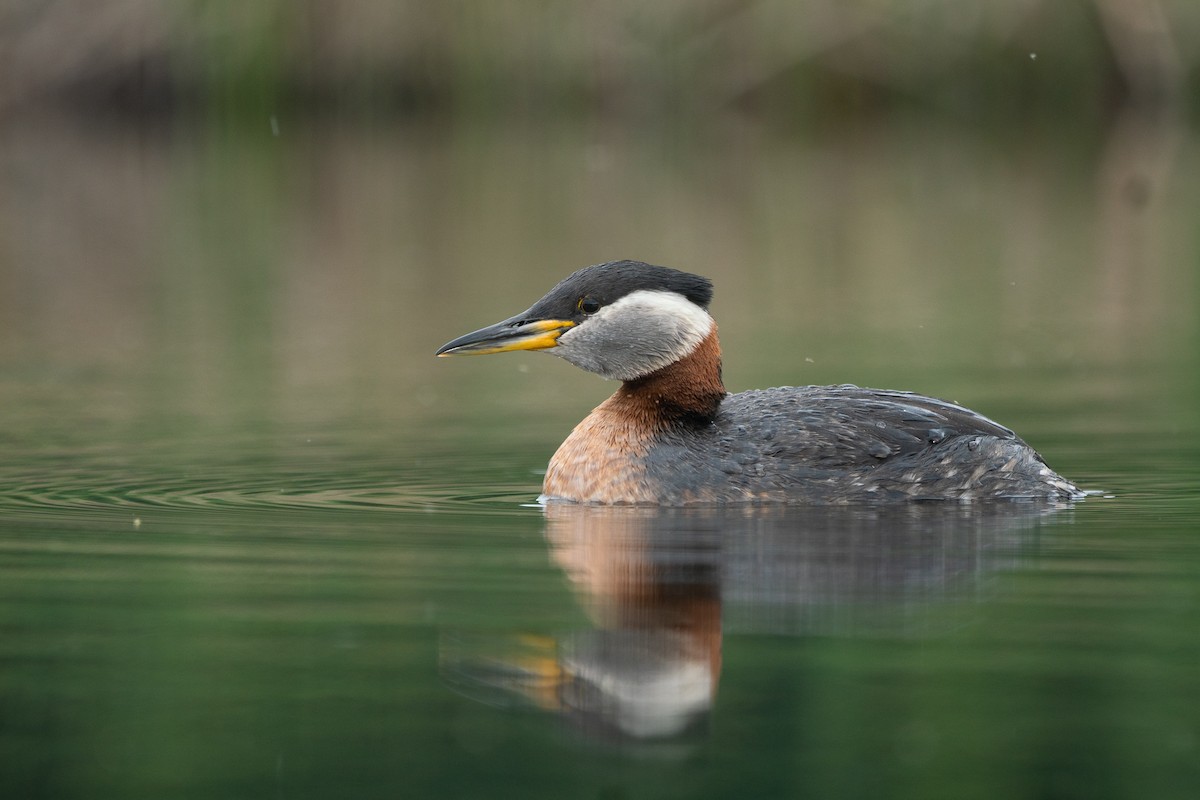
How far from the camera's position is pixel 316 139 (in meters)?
34.0

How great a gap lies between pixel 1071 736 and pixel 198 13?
969 inches

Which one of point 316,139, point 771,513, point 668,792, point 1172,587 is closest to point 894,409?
point 771,513

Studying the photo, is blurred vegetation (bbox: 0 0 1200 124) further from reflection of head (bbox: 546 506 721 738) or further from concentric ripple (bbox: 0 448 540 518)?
reflection of head (bbox: 546 506 721 738)

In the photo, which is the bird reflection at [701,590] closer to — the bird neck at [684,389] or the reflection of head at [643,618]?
the reflection of head at [643,618]

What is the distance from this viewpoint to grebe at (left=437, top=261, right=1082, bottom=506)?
851 cm

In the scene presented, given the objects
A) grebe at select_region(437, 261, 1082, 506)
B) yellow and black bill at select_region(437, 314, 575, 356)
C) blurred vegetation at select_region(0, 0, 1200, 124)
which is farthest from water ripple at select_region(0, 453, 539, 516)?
blurred vegetation at select_region(0, 0, 1200, 124)

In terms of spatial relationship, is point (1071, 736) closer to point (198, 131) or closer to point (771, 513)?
point (771, 513)

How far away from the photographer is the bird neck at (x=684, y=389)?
8.97 m

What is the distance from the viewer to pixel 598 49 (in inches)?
1113

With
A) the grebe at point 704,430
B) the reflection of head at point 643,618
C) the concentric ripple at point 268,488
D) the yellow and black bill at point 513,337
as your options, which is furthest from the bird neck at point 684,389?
the reflection of head at point 643,618

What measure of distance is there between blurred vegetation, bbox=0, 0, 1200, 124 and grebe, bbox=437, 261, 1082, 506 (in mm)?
18541

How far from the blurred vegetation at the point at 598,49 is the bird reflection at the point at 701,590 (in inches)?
777

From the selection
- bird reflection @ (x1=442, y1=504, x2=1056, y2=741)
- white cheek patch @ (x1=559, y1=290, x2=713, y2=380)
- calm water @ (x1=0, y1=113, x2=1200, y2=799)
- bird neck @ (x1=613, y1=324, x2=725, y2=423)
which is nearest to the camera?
calm water @ (x1=0, y1=113, x2=1200, y2=799)

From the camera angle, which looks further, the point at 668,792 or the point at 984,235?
the point at 984,235
